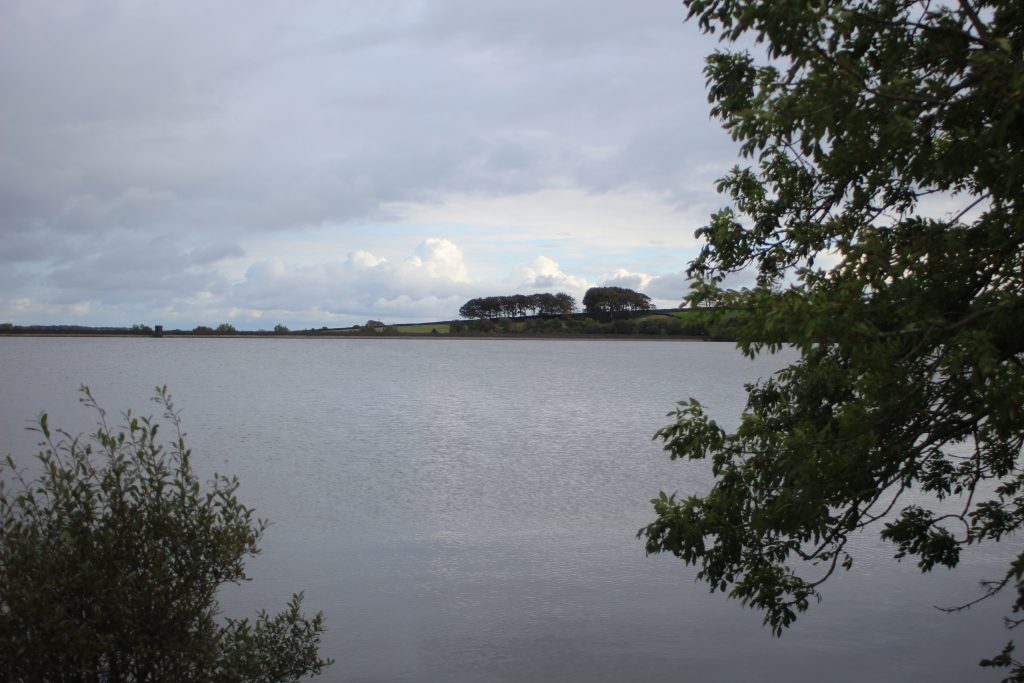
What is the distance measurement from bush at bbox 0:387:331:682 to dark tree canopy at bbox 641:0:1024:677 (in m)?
3.83

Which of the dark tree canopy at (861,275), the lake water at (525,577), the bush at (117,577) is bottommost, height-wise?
the lake water at (525,577)

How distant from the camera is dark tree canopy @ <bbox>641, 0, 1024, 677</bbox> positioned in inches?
204

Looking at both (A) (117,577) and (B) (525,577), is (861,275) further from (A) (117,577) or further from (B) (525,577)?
(B) (525,577)

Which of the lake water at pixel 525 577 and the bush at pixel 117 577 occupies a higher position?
the bush at pixel 117 577

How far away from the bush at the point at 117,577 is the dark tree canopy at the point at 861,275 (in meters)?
3.83

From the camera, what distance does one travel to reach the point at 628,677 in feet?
Result: 36.1

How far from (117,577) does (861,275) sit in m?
6.04

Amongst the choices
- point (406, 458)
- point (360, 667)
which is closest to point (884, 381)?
point (360, 667)

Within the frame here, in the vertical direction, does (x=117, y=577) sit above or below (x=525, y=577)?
above

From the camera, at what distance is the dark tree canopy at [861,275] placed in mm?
5176

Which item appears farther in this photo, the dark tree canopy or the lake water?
the lake water

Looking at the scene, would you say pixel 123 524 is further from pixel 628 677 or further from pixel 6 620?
pixel 628 677

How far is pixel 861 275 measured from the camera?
607cm

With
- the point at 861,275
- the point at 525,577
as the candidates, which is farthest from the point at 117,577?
the point at 525,577
